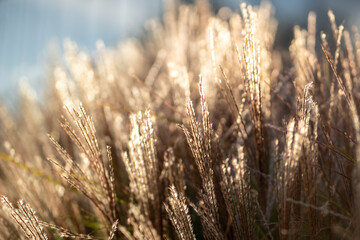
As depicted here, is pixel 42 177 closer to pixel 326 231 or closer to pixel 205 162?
pixel 205 162

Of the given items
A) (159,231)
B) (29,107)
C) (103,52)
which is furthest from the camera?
(29,107)

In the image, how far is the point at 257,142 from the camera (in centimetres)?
93

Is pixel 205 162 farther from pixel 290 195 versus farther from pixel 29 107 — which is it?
pixel 29 107

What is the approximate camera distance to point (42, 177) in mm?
1345

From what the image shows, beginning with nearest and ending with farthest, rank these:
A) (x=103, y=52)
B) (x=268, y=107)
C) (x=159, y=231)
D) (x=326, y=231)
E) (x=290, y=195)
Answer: (x=290, y=195), (x=326, y=231), (x=159, y=231), (x=268, y=107), (x=103, y=52)

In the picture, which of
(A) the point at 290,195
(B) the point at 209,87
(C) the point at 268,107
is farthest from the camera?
(B) the point at 209,87

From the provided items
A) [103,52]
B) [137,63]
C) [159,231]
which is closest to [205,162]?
[159,231]

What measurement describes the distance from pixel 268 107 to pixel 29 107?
1.87 meters

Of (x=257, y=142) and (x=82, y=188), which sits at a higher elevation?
(x=257, y=142)

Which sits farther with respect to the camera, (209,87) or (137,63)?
(137,63)

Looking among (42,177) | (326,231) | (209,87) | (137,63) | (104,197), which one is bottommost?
(326,231)

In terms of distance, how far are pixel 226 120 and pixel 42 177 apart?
3.07ft

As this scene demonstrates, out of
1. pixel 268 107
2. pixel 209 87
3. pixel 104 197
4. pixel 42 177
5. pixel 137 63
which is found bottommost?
pixel 104 197

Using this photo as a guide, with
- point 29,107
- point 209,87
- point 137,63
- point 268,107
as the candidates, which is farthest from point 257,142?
point 137,63
